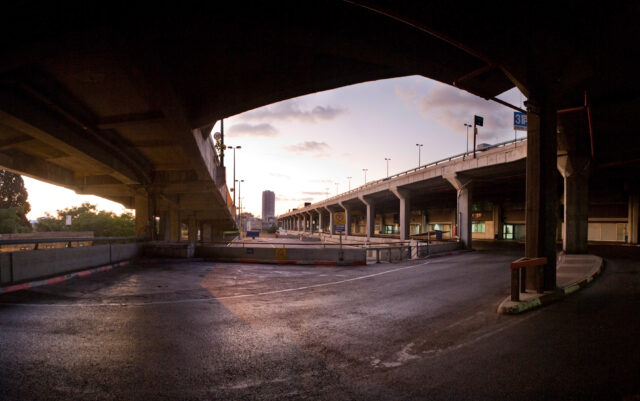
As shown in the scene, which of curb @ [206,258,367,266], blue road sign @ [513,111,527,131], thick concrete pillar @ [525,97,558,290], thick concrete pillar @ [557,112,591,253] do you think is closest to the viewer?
thick concrete pillar @ [525,97,558,290]

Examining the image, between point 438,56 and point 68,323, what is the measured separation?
11208 mm

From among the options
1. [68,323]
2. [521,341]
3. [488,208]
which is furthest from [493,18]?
[488,208]

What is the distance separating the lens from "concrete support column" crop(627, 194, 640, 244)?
121 ft

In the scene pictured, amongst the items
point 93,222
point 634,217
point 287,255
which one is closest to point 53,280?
point 287,255

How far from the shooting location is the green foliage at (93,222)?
58656mm

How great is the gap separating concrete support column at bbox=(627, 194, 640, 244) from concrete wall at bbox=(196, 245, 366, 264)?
3880cm

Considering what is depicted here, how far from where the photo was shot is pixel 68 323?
275 inches

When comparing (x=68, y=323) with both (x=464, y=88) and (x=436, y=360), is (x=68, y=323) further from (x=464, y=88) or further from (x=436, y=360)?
(x=464, y=88)

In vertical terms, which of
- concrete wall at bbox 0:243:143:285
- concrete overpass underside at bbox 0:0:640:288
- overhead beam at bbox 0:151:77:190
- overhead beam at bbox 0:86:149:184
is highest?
concrete overpass underside at bbox 0:0:640:288

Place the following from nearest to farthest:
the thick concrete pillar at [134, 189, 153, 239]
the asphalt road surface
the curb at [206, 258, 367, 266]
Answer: the asphalt road surface, the curb at [206, 258, 367, 266], the thick concrete pillar at [134, 189, 153, 239]

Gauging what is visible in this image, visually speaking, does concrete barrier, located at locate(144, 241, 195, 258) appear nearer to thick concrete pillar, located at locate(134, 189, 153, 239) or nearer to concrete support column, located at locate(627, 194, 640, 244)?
thick concrete pillar, located at locate(134, 189, 153, 239)

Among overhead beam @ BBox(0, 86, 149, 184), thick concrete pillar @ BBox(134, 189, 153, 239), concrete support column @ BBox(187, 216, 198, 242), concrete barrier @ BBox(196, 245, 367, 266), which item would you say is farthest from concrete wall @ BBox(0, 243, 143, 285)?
concrete support column @ BBox(187, 216, 198, 242)

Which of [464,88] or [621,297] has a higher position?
[464,88]

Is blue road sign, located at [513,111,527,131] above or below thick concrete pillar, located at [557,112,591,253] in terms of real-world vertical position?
above
